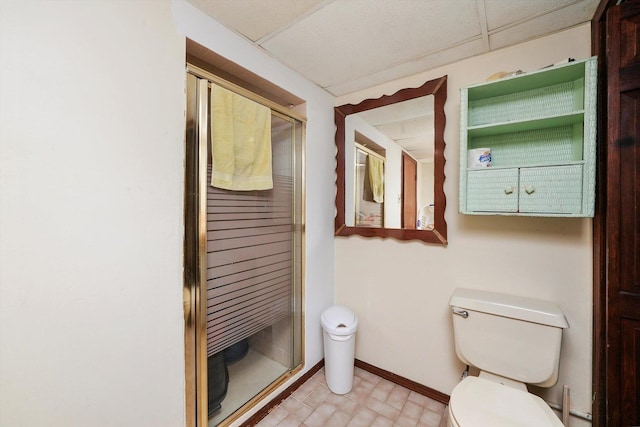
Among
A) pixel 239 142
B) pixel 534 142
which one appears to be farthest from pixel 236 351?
pixel 534 142

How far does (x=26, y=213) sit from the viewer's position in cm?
82

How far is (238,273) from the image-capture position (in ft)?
4.83

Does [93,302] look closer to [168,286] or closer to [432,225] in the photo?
[168,286]

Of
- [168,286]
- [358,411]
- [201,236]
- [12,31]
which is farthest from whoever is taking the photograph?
[358,411]

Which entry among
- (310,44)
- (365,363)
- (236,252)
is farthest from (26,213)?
(365,363)

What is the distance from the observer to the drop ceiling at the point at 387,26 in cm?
122

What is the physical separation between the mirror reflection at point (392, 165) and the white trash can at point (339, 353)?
0.76 meters

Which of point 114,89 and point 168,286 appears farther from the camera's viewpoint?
point 168,286

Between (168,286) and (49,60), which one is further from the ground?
(49,60)

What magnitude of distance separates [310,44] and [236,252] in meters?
1.25

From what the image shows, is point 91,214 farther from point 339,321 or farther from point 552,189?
point 552,189

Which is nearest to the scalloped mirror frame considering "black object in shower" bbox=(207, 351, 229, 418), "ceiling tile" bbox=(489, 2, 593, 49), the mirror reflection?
the mirror reflection

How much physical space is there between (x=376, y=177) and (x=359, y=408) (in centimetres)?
157

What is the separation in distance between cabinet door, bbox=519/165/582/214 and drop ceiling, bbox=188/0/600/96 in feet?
2.23
